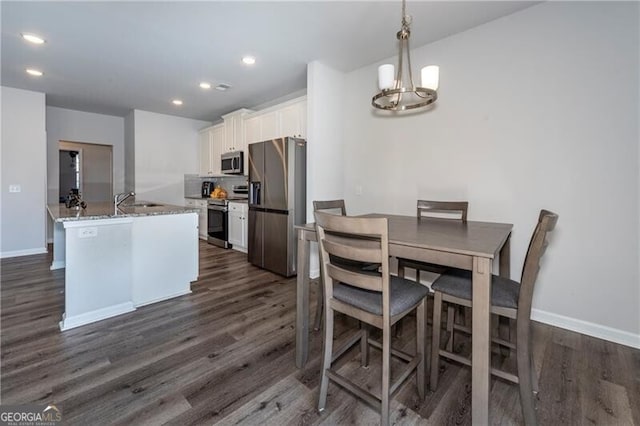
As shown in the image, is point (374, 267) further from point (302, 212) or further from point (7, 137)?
point (7, 137)

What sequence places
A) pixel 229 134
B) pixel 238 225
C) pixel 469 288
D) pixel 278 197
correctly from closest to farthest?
pixel 469 288 → pixel 278 197 → pixel 238 225 → pixel 229 134

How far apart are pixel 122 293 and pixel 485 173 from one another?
3.54 meters

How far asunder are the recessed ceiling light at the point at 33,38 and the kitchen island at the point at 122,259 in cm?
181

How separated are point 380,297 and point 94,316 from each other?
2.49m

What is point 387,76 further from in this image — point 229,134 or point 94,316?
point 229,134

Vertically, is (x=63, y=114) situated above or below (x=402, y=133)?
above

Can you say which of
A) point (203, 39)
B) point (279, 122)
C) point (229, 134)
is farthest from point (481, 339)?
point (229, 134)

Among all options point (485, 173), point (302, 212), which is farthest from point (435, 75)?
point (302, 212)

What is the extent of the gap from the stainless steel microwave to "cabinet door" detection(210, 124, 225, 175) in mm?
261

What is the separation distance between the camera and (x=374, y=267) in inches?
84.8

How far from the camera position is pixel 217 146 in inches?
229

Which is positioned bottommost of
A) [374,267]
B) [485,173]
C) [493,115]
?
[374,267]

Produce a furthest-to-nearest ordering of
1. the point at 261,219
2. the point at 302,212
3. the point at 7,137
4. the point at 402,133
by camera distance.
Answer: the point at 7,137
the point at 261,219
the point at 302,212
the point at 402,133

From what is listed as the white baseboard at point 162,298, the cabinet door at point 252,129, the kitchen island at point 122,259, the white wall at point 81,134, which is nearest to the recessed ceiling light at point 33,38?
the kitchen island at point 122,259
